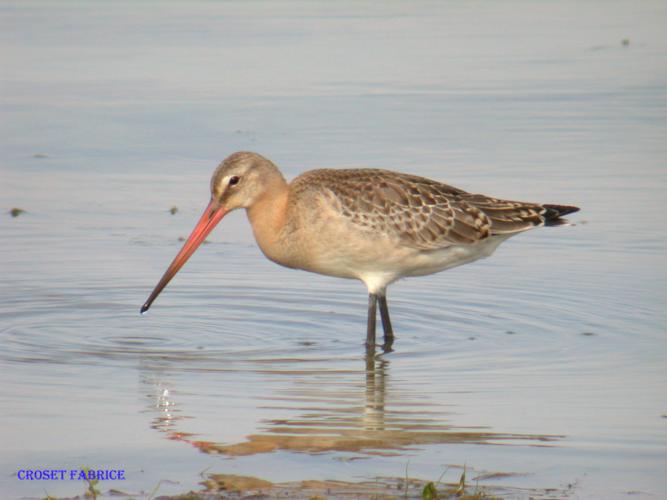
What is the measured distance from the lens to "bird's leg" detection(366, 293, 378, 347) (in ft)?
31.6

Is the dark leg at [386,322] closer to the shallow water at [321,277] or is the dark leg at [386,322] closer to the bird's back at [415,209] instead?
the shallow water at [321,277]

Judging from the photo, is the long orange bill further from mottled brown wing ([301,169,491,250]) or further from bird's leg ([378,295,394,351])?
bird's leg ([378,295,394,351])

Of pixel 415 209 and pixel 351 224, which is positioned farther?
pixel 415 209

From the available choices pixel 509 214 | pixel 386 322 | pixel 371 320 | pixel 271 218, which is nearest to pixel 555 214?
pixel 509 214

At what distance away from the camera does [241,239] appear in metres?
12.2

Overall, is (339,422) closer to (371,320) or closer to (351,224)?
(371,320)

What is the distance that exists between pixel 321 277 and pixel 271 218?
5.43 feet

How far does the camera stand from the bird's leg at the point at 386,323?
970 centimetres

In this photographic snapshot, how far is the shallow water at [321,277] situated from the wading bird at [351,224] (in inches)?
14.7

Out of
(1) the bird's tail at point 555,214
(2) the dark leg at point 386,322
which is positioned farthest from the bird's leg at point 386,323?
(1) the bird's tail at point 555,214

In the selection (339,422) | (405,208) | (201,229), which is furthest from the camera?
(405,208)

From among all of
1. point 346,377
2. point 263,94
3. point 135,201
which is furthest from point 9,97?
point 346,377

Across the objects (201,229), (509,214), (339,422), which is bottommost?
(339,422)

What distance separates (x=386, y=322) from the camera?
9852 mm
